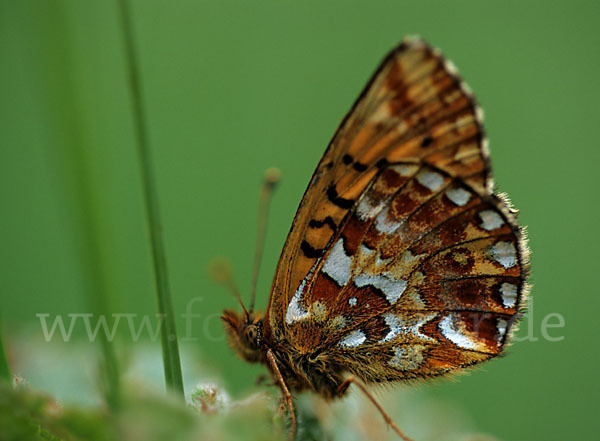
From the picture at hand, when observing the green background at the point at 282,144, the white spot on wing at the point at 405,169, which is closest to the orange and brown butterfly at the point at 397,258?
the white spot on wing at the point at 405,169

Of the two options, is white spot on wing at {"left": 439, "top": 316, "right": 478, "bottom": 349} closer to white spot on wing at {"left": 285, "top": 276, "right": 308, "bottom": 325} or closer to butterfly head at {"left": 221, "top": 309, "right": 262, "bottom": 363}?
white spot on wing at {"left": 285, "top": 276, "right": 308, "bottom": 325}

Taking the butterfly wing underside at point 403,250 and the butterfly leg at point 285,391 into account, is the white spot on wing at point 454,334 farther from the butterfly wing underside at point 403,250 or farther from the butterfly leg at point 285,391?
the butterfly leg at point 285,391

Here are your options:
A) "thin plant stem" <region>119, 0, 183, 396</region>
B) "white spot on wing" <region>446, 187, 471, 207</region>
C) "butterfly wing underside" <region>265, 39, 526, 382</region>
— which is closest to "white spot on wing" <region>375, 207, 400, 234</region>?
"butterfly wing underside" <region>265, 39, 526, 382</region>

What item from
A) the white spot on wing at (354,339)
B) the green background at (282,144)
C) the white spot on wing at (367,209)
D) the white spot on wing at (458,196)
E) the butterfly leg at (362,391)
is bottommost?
the butterfly leg at (362,391)

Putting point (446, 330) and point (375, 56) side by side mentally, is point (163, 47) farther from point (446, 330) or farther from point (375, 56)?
point (446, 330)

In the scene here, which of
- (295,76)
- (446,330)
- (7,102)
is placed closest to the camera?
(446,330)

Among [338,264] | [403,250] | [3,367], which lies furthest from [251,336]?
[3,367]

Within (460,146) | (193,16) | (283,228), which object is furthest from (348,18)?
(460,146)
